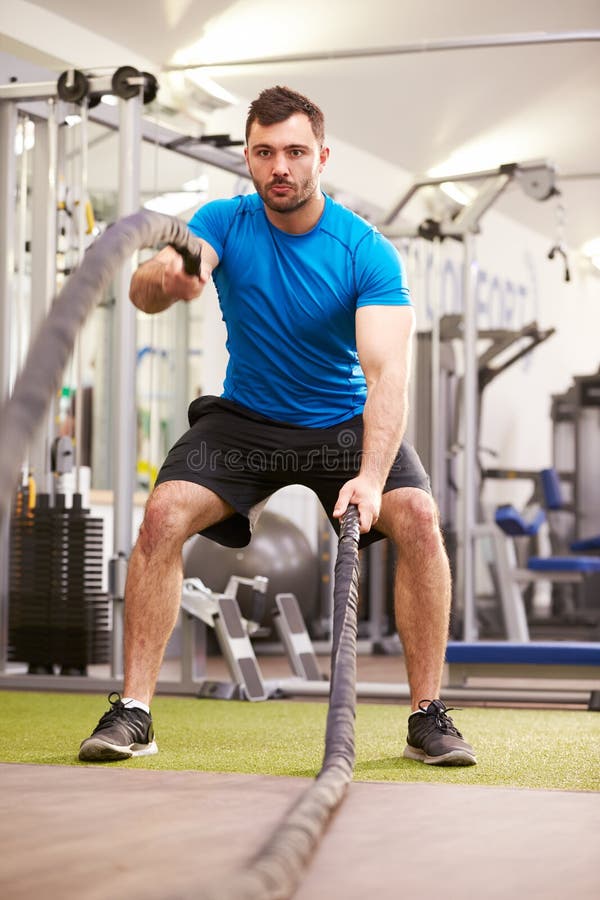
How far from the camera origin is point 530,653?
11.2ft

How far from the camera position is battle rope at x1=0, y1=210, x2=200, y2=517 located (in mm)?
1102

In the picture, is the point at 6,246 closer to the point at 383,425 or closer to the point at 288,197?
the point at 288,197

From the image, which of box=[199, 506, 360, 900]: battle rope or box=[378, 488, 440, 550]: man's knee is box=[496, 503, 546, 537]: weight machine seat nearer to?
box=[378, 488, 440, 550]: man's knee

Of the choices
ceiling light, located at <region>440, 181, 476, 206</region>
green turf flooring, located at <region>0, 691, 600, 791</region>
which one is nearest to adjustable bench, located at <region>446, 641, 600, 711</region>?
green turf flooring, located at <region>0, 691, 600, 791</region>

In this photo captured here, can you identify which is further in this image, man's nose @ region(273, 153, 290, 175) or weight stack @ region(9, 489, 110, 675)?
weight stack @ region(9, 489, 110, 675)

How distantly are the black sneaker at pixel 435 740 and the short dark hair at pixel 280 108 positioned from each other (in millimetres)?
1070

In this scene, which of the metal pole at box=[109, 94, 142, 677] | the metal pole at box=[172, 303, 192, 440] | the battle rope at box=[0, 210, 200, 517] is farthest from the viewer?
the metal pole at box=[172, 303, 192, 440]

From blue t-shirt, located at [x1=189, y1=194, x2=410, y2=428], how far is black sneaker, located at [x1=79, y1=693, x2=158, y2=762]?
612 millimetres

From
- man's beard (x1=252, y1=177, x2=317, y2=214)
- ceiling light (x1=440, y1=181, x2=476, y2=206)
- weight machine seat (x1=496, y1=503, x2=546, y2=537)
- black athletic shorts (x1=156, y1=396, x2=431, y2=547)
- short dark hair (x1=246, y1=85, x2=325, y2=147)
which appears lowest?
weight machine seat (x1=496, y1=503, x2=546, y2=537)

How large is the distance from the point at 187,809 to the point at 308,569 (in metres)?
4.10

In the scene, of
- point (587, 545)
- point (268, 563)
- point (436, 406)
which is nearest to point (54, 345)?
point (268, 563)

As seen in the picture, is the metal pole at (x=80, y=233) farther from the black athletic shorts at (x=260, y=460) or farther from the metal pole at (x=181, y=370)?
the metal pole at (x=181, y=370)

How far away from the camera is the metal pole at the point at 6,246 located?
13.5 ft

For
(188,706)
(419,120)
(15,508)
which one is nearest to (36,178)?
(15,508)
